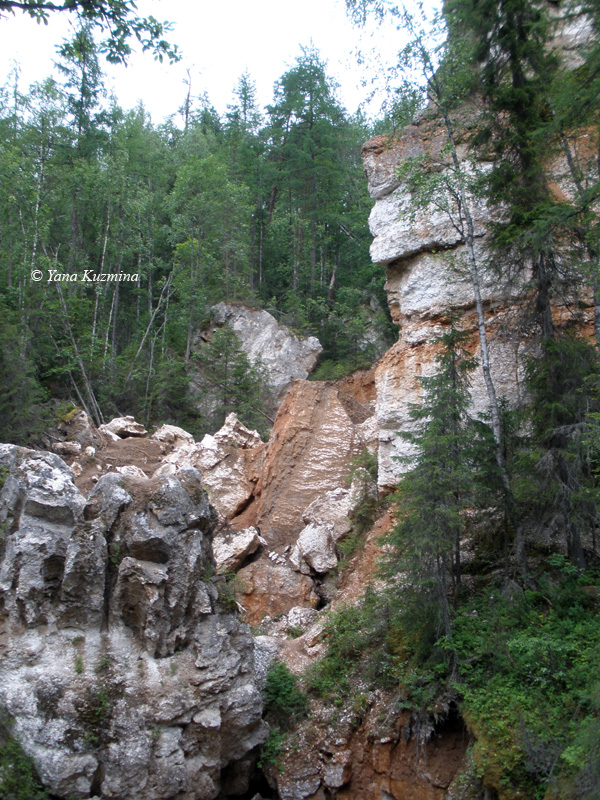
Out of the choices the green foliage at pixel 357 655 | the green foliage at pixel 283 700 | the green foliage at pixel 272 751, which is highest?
the green foliage at pixel 357 655

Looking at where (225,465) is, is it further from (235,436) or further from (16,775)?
(16,775)

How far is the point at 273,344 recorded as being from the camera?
25.3m

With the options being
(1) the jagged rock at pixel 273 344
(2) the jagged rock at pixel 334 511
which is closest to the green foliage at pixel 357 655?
(2) the jagged rock at pixel 334 511

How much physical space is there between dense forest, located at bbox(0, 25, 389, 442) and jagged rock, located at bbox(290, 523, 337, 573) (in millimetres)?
8425

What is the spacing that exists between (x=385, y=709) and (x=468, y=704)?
1.77 meters

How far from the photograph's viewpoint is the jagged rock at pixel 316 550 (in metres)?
13.8

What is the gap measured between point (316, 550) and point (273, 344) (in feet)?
42.2

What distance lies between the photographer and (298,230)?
31.5 meters

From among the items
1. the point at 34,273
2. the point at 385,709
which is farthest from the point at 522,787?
the point at 34,273

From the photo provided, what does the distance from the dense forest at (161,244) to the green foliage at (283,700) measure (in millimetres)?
10453

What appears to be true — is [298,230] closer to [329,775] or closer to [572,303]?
[572,303]

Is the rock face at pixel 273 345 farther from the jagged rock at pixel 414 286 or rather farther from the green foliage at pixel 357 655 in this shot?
the green foliage at pixel 357 655

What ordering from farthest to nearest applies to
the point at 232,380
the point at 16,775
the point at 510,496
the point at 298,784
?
1. the point at 232,380
2. the point at 510,496
3. the point at 298,784
4. the point at 16,775

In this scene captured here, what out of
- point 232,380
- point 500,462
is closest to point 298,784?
point 500,462
